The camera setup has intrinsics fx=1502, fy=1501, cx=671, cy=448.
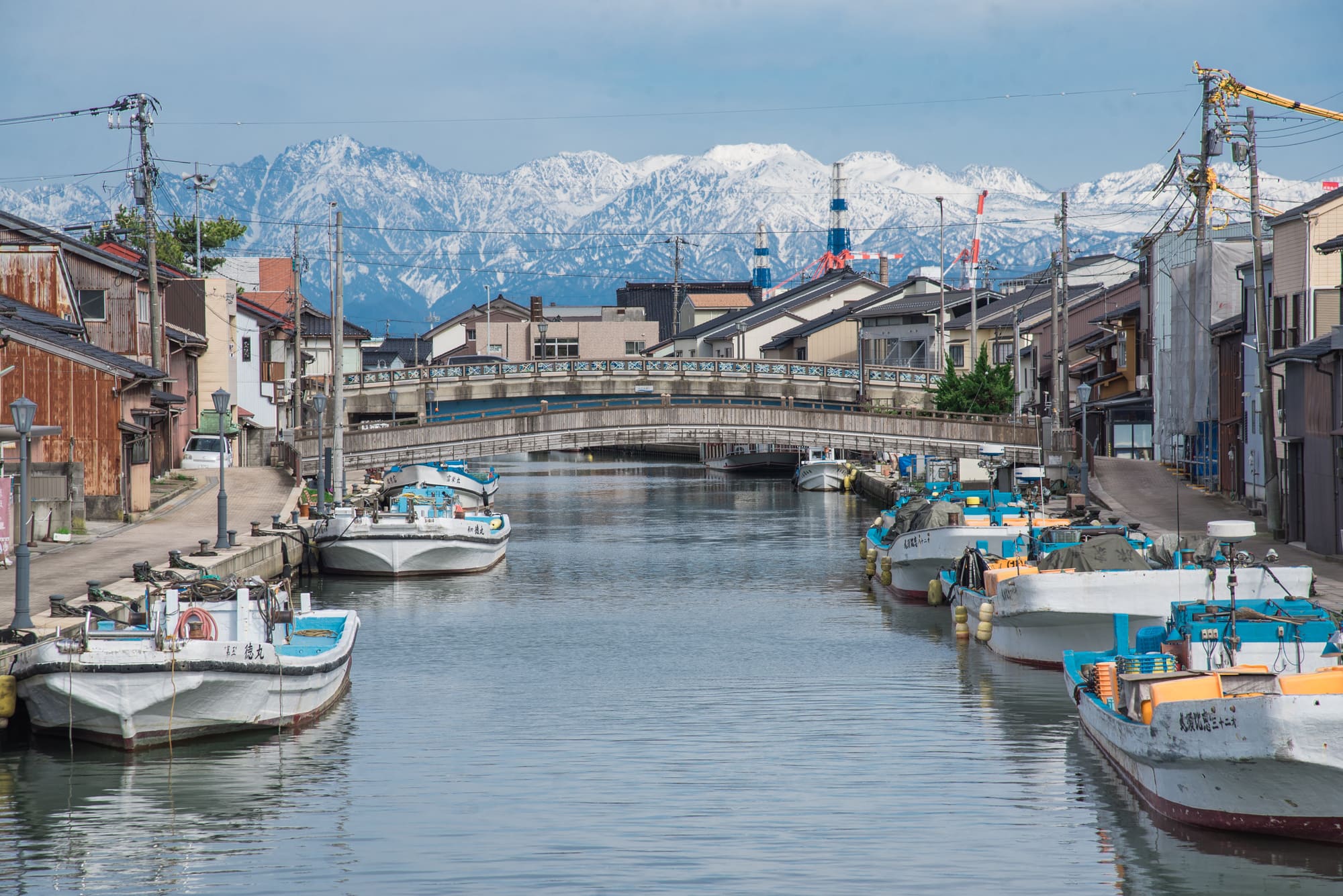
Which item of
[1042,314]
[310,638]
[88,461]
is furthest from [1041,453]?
[310,638]

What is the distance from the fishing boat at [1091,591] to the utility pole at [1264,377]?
966 cm

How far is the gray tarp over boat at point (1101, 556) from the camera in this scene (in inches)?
1001

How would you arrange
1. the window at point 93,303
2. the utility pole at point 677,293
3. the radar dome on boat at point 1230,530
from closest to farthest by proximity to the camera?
the radar dome on boat at point 1230,530 < the window at point 93,303 < the utility pole at point 677,293

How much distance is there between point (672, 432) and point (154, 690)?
39960mm

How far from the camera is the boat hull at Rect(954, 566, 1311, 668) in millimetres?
23688

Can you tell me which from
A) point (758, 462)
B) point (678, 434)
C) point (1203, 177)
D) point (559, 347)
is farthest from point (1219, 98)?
point (559, 347)

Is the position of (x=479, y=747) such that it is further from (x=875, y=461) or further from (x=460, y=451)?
(x=875, y=461)

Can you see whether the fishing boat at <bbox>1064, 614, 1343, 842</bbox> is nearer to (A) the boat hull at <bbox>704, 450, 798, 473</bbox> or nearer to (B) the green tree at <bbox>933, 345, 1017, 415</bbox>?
(B) the green tree at <bbox>933, 345, 1017, 415</bbox>

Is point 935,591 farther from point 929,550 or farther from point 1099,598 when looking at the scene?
point 1099,598

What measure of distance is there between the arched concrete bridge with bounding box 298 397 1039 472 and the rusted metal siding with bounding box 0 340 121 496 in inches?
678

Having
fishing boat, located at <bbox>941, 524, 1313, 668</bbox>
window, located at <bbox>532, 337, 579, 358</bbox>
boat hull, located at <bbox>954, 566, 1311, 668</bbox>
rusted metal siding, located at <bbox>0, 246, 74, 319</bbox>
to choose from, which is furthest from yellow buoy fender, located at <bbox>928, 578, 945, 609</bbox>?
window, located at <bbox>532, 337, 579, 358</bbox>

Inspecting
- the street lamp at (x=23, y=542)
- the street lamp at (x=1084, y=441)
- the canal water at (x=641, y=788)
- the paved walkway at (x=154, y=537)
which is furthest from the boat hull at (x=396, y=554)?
the street lamp at (x=1084, y=441)

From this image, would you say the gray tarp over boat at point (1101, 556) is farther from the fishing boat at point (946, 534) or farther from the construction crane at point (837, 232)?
the construction crane at point (837, 232)

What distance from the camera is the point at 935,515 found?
36094 millimetres
